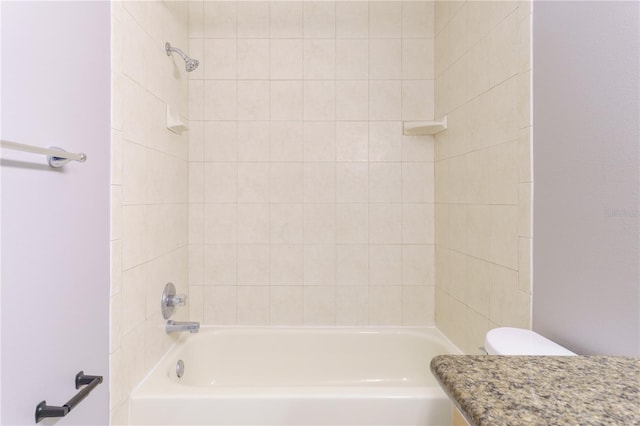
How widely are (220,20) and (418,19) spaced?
1.21 meters

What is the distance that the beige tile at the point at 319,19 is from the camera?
2.01 metres

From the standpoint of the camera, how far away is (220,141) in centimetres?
202

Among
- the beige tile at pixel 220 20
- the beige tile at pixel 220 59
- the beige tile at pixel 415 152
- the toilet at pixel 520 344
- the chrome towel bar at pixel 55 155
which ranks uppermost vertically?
the beige tile at pixel 220 20

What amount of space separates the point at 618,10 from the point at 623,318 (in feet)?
2.39

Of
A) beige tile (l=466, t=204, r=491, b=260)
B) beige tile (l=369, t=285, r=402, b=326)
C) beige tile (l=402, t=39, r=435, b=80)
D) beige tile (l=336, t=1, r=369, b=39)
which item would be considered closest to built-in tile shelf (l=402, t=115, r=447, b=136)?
beige tile (l=402, t=39, r=435, b=80)

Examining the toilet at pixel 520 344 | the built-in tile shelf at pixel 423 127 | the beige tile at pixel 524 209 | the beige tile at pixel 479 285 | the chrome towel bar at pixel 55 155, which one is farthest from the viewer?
the built-in tile shelf at pixel 423 127

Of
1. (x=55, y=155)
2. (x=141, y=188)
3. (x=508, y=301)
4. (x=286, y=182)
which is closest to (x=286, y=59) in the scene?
(x=286, y=182)

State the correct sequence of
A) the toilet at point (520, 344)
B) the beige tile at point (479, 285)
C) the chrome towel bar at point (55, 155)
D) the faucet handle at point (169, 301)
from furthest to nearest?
1. the faucet handle at point (169, 301)
2. the beige tile at point (479, 285)
3. the toilet at point (520, 344)
4. the chrome towel bar at point (55, 155)

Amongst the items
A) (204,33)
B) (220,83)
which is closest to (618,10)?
(220,83)

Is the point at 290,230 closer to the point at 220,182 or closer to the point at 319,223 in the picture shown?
the point at 319,223

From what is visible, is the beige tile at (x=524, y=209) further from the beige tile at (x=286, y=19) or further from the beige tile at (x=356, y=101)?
the beige tile at (x=286, y=19)

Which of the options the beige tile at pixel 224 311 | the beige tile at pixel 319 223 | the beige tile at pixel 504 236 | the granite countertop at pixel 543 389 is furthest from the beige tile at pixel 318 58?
the granite countertop at pixel 543 389

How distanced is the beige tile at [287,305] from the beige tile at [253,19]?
1.57 metres

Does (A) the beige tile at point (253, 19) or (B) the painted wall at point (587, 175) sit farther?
(A) the beige tile at point (253, 19)
